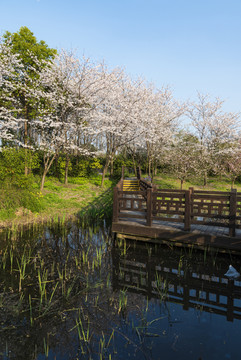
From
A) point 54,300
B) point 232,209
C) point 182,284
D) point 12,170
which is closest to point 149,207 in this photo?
point 232,209

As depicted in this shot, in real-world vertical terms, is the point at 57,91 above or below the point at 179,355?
above

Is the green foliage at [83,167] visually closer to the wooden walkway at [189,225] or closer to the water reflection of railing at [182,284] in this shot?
the wooden walkway at [189,225]

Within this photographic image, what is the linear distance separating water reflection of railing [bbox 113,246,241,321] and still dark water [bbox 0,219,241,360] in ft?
0.08

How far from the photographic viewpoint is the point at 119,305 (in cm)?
559

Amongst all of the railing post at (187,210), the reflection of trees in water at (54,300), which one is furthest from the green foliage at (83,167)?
the railing post at (187,210)

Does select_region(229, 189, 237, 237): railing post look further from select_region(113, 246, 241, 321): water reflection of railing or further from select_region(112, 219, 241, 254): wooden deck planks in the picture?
select_region(113, 246, 241, 321): water reflection of railing

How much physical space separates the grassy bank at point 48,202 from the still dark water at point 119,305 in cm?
417

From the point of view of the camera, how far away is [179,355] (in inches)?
165

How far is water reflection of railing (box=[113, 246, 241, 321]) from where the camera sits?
5.88m

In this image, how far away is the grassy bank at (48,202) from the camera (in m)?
13.3

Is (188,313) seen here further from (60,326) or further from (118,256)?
(118,256)

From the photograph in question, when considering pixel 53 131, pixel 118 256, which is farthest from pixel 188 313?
pixel 53 131

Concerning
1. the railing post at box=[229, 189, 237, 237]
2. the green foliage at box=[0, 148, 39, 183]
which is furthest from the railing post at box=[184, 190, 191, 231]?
the green foliage at box=[0, 148, 39, 183]

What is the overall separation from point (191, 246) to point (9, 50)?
1767cm
